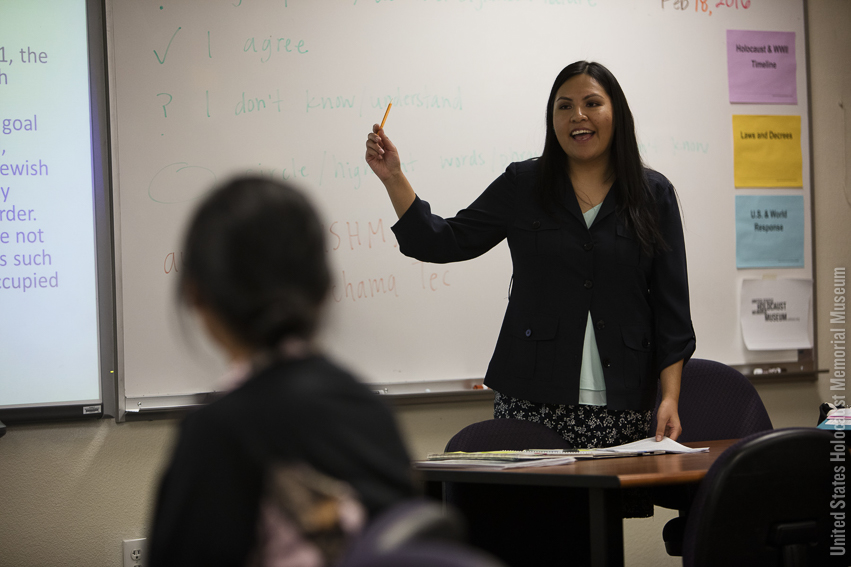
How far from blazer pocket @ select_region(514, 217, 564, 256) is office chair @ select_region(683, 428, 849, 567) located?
29.9 inches

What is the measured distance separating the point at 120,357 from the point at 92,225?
0.46 m

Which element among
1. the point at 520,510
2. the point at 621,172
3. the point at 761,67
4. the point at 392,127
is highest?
the point at 761,67

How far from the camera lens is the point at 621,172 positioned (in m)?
1.87

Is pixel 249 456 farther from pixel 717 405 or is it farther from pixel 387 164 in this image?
pixel 717 405

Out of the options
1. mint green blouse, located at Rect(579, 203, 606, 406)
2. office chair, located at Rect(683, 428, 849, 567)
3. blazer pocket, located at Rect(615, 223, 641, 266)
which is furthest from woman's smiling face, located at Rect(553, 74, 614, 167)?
office chair, located at Rect(683, 428, 849, 567)

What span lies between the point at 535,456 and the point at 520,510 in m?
0.31

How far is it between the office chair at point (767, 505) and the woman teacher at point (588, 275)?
20.8 inches

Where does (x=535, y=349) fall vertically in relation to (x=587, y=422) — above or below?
above

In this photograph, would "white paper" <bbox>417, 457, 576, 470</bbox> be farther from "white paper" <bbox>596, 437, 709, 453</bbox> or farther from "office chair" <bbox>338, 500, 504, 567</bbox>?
"office chair" <bbox>338, 500, 504, 567</bbox>

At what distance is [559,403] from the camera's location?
1.81 metres

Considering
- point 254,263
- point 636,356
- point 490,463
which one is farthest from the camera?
point 636,356

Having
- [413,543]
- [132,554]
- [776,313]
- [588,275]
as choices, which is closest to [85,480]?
[132,554]

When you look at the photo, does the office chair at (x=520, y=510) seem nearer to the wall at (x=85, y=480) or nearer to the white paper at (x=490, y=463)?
the white paper at (x=490, y=463)

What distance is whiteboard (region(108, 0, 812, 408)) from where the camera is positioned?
250 centimetres
